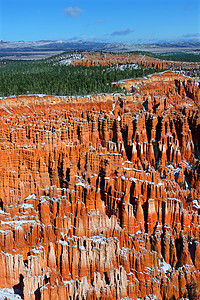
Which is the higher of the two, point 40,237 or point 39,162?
point 39,162

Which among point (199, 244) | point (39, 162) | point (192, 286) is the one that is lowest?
point (192, 286)

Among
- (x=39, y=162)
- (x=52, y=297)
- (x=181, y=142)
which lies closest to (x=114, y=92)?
(x=181, y=142)

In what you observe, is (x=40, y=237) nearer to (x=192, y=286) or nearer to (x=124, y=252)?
(x=124, y=252)

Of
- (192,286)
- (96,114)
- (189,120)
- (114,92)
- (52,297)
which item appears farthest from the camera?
(114,92)

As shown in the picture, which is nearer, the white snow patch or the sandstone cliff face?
the white snow patch

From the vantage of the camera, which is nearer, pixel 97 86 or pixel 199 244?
pixel 199 244

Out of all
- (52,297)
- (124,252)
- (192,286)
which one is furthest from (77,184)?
(192,286)

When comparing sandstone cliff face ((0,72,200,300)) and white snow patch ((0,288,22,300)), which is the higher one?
sandstone cliff face ((0,72,200,300))

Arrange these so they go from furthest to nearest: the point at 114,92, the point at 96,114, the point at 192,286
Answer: the point at 114,92 < the point at 96,114 < the point at 192,286
